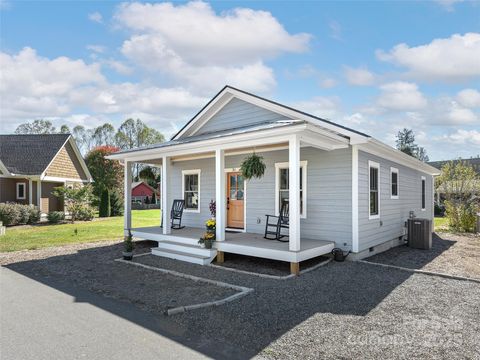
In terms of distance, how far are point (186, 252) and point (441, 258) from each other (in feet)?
22.4

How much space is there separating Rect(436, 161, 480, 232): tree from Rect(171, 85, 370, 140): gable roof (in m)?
11.8

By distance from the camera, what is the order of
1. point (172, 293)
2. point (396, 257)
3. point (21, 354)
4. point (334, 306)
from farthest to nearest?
1. point (396, 257)
2. point (172, 293)
3. point (334, 306)
4. point (21, 354)

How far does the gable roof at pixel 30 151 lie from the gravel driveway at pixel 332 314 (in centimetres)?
1569

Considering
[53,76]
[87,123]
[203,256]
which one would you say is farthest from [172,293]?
[87,123]

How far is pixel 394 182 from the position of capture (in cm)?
1099

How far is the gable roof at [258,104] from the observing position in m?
8.07

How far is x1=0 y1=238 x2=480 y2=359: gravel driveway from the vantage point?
3.54m

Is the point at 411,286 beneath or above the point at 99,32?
beneath

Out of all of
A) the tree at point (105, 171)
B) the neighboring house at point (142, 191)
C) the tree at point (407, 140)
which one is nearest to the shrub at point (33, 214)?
the tree at point (105, 171)

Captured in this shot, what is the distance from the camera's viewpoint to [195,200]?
11.8 meters

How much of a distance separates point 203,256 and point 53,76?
1039 centimetres

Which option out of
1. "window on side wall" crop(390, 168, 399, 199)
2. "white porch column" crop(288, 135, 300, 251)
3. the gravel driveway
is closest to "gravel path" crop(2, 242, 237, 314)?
the gravel driveway

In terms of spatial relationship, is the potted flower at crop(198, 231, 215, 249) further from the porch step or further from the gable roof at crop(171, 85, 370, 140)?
the gable roof at crop(171, 85, 370, 140)

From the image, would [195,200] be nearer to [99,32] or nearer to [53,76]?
[99,32]
